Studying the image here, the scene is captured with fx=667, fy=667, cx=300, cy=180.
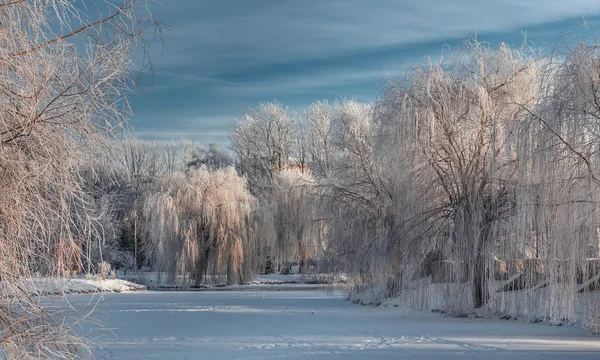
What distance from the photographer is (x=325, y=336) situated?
1065cm

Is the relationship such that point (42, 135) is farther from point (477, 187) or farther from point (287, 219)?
point (287, 219)

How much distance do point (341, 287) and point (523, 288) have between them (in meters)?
7.52

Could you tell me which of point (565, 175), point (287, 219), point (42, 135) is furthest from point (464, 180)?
point (287, 219)

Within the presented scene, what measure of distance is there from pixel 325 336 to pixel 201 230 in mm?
17173

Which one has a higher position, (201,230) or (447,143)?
(447,143)

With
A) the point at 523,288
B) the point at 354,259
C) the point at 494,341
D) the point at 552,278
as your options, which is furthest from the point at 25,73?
the point at 354,259

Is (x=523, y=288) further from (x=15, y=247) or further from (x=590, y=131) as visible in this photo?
(x=15, y=247)

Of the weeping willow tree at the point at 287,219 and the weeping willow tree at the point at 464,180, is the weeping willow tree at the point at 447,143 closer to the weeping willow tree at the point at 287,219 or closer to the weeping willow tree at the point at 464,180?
the weeping willow tree at the point at 464,180

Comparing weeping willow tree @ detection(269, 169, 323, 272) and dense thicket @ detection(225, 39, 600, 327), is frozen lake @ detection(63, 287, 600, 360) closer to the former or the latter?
dense thicket @ detection(225, 39, 600, 327)

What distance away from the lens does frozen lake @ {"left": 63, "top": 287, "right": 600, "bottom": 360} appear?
8.88 metres

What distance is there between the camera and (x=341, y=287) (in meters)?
18.2

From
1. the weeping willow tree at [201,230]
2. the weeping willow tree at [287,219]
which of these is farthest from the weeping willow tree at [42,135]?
the weeping willow tree at [287,219]

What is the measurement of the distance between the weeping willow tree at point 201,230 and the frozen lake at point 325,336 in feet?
35.1

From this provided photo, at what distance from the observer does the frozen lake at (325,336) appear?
888 cm
